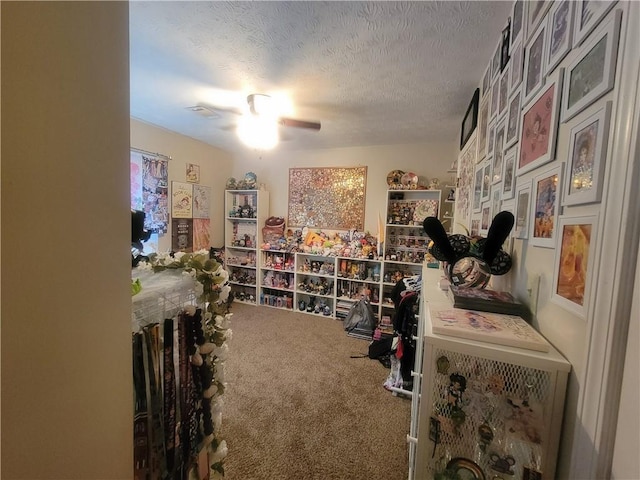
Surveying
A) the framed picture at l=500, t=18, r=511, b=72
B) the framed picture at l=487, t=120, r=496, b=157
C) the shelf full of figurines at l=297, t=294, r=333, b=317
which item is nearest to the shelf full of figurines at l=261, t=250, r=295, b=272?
the shelf full of figurines at l=297, t=294, r=333, b=317

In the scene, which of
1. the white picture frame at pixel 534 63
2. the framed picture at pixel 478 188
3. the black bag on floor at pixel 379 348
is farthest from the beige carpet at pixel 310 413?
the white picture frame at pixel 534 63

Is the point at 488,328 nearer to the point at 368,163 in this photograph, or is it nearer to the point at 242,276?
the point at 368,163

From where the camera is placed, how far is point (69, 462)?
49 centimetres

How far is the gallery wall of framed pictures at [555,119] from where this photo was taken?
0.58 meters

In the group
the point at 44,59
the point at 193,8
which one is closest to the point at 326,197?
the point at 193,8

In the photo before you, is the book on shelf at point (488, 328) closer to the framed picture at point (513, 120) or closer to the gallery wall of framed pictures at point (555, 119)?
the gallery wall of framed pictures at point (555, 119)

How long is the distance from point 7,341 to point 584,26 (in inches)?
53.1

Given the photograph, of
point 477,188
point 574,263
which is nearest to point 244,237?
point 477,188

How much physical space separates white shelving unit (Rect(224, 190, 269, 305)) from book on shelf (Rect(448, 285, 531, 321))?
10.3ft

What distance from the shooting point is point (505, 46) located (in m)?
1.21

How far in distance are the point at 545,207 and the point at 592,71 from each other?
0.36 meters

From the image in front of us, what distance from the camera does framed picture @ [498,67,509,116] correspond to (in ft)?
3.87

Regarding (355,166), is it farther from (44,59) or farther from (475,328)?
(44,59)

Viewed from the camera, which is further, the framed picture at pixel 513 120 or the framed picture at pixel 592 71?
the framed picture at pixel 513 120
